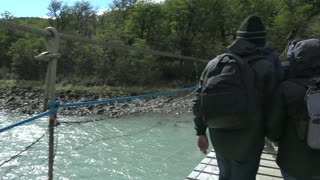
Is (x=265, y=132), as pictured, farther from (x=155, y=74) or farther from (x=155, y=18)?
(x=155, y=18)

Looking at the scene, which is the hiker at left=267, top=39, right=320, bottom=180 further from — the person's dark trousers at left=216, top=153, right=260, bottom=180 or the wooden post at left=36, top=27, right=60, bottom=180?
the wooden post at left=36, top=27, right=60, bottom=180

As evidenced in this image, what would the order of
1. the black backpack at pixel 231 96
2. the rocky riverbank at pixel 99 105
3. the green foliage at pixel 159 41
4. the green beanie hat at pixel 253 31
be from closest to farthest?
the black backpack at pixel 231 96, the green beanie hat at pixel 253 31, the rocky riverbank at pixel 99 105, the green foliage at pixel 159 41

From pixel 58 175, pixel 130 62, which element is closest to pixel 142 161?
pixel 58 175

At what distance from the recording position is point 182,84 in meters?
24.0

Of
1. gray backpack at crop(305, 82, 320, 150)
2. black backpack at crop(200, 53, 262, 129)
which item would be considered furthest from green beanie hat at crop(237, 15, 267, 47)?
gray backpack at crop(305, 82, 320, 150)

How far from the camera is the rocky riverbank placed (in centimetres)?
→ 1634

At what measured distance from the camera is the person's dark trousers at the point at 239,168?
65.4 inches

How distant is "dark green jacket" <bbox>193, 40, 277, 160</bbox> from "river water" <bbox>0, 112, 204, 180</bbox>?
135 inches

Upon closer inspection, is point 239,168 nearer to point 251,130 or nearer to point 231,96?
point 251,130

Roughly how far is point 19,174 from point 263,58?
277 inches

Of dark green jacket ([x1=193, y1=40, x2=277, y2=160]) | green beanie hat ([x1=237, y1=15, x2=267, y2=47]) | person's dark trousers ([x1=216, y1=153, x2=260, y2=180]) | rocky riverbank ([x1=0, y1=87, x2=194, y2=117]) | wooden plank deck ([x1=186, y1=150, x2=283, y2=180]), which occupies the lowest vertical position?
rocky riverbank ([x1=0, y1=87, x2=194, y2=117])

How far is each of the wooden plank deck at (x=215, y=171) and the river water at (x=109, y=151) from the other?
6.81ft

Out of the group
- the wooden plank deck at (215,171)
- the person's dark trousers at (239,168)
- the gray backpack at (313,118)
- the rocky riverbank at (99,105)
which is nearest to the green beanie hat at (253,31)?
the gray backpack at (313,118)

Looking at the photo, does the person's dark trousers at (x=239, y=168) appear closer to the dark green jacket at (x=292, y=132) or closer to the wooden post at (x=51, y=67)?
the dark green jacket at (x=292, y=132)
